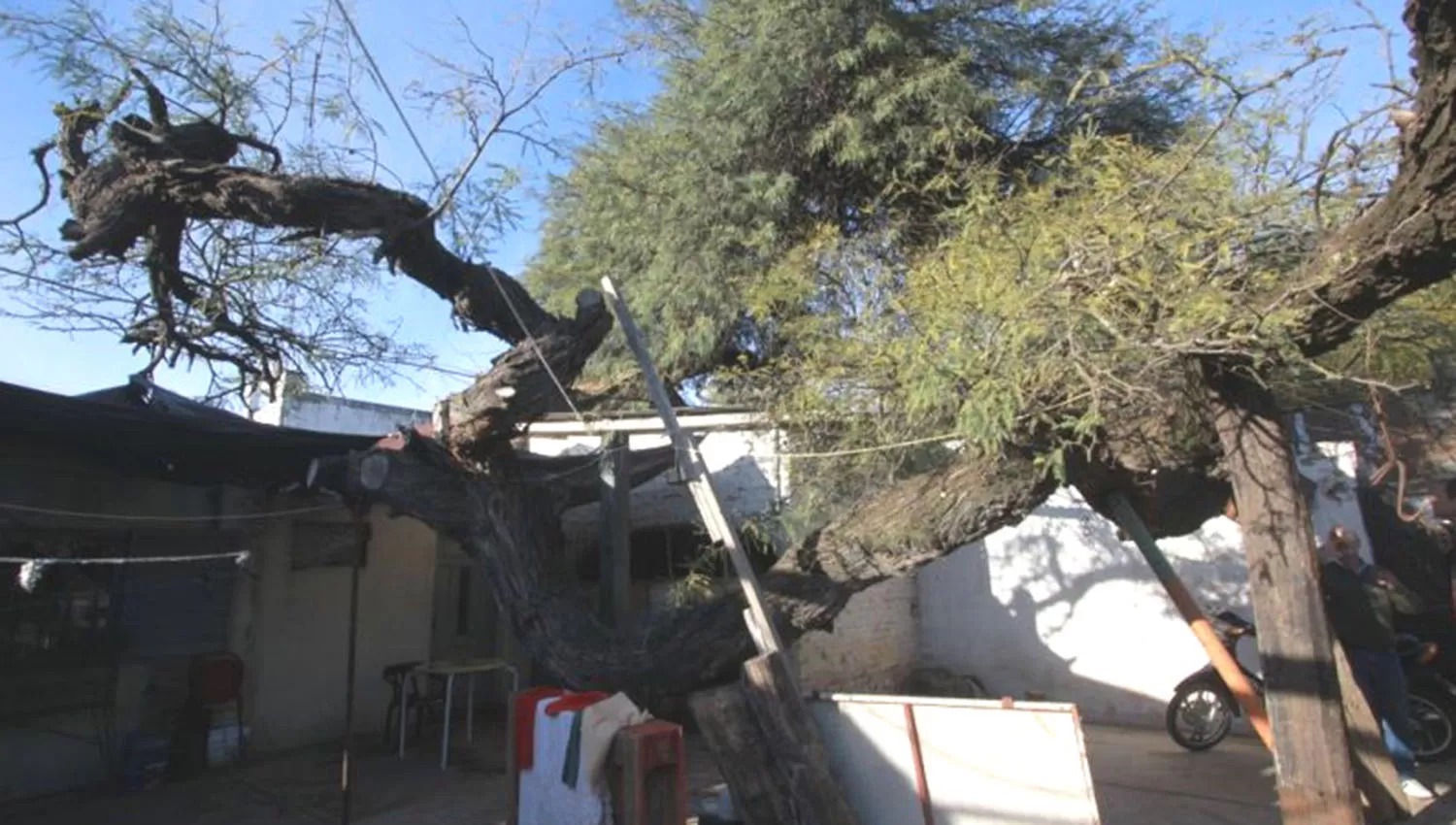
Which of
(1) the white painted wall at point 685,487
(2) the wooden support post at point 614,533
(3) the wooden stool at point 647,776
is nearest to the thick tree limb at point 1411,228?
(3) the wooden stool at point 647,776

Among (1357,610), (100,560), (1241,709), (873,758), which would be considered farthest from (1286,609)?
(100,560)

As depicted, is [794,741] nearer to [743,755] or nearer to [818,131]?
[743,755]

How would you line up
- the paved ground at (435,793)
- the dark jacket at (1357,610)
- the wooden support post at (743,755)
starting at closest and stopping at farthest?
the wooden support post at (743,755)
the dark jacket at (1357,610)
the paved ground at (435,793)

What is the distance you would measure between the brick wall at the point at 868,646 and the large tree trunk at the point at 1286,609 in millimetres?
4721

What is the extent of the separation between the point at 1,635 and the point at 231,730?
206cm

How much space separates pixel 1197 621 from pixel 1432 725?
3137 millimetres

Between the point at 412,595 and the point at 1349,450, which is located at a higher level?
the point at 1349,450

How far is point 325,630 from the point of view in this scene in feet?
30.8

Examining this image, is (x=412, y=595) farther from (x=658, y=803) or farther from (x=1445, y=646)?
(x=1445, y=646)

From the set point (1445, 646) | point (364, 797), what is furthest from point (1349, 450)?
point (364, 797)

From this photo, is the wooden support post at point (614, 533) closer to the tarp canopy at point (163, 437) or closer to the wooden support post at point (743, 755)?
the tarp canopy at point (163, 437)

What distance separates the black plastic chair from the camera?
896cm

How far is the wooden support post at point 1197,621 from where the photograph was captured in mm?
5613

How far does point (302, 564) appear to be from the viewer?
30.3 ft
